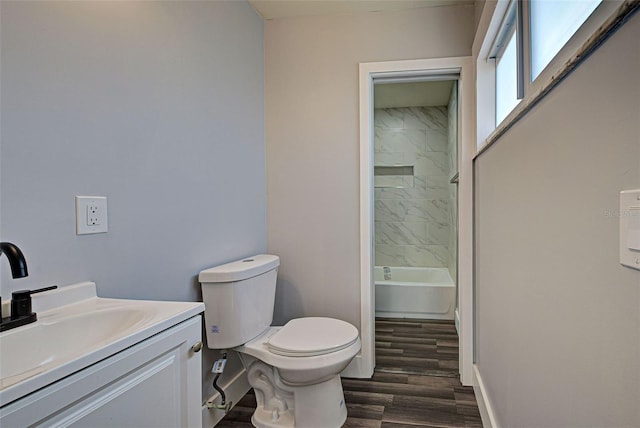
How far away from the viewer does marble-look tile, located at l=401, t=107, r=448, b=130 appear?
4.39 meters

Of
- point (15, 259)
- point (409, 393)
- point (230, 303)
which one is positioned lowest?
point (409, 393)

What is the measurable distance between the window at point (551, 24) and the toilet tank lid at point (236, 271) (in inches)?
54.9

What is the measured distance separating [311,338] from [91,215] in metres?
1.12

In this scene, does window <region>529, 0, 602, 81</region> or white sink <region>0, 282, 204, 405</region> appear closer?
white sink <region>0, 282, 204, 405</region>

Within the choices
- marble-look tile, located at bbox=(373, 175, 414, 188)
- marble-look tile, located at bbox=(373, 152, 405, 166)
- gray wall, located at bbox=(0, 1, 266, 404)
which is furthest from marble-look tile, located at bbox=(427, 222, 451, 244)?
gray wall, located at bbox=(0, 1, 266, 404)

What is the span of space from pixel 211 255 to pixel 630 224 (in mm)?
1665

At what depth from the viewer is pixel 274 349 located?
1.77 m

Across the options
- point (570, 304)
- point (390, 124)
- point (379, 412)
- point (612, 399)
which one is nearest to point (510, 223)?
point (570, 304)

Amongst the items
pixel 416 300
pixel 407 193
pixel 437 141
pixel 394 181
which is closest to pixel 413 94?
pixel 437 141

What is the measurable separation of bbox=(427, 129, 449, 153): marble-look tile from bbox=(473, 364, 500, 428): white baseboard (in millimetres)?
2743

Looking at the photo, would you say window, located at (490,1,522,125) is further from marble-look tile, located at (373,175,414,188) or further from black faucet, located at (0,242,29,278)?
marble-look tile, located at (373,175,414,188)

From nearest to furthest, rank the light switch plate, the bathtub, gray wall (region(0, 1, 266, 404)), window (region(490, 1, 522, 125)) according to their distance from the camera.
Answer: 1. the light switch plate
2. gray wall (region(0, 1, 266, 404))
3. window (region(490, 1, 522, 125))
4. the bathtub

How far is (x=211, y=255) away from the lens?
1890mm

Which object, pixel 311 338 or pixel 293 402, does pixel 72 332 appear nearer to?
pixel 311 338
